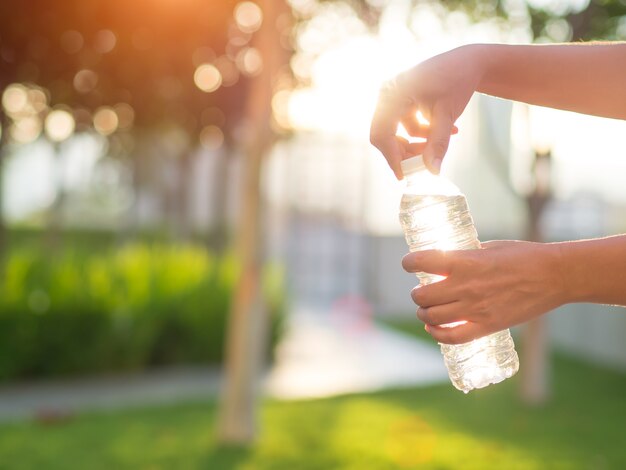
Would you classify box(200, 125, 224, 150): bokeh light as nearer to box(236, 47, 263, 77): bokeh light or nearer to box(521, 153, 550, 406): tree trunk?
box(236, 47, 263, 77): bokeh light

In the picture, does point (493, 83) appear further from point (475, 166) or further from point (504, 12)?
point (475, 166)

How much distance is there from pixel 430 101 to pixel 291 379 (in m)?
7.99

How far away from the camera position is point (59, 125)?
1227 cm

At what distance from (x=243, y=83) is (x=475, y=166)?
4197 millimetres

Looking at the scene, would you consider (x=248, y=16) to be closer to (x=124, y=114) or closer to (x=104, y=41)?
(x=104, y=41)

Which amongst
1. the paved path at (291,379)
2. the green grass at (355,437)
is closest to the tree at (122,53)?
the paved path at (291,379)

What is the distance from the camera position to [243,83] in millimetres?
10883

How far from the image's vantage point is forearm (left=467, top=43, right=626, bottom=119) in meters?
1.41

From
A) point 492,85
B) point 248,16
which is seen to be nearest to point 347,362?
point 248,16

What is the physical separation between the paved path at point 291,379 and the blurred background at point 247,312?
0.15 ft

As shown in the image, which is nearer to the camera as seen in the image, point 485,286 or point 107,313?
point 485,286

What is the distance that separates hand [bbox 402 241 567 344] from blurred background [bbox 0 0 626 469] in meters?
4.47

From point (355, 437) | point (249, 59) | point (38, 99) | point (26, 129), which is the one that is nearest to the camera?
point (355, 437)

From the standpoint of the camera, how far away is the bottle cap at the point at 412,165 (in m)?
1.34
